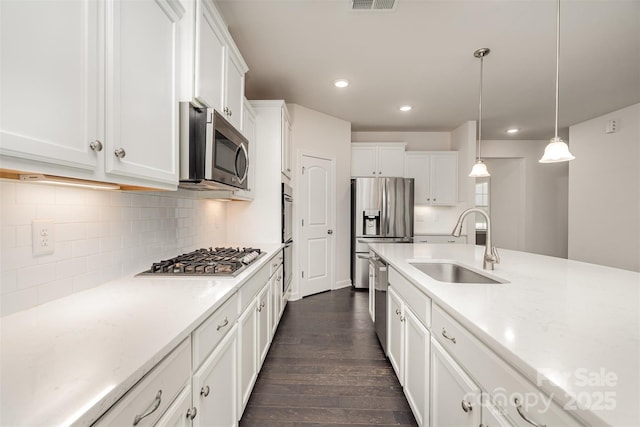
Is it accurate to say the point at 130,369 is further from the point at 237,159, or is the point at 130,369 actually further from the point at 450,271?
the point at 450,271

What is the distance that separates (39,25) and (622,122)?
5.94 m

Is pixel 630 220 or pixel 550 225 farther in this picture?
pixel 550 225

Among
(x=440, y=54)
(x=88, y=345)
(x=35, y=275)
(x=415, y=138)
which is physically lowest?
(x=88, y=345)

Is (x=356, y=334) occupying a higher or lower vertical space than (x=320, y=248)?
lower

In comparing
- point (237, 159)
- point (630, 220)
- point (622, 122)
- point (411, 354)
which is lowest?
point (411, 354)

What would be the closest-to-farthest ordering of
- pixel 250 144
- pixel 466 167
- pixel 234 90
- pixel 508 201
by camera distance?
pixel 234 90 → pixel 250 144 → pixel 466 167 → pixel 508 201

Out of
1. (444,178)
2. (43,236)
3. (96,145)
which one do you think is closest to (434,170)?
(444,178)

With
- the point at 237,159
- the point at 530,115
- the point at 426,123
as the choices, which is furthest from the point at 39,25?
the point at 530,115

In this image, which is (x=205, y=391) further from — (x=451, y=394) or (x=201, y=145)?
(x=201, y=145)

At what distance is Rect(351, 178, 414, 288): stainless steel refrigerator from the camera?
170 inches

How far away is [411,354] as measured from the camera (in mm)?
1560

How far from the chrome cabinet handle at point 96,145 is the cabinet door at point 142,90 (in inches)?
1.6

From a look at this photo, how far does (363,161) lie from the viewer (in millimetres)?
4750

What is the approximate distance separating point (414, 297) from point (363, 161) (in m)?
3.52
